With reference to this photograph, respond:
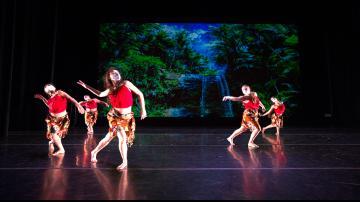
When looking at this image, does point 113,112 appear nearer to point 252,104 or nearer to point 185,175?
point 185,175

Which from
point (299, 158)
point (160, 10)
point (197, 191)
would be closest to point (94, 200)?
point (197, 191)

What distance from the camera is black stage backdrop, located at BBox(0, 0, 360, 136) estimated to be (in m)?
9.23

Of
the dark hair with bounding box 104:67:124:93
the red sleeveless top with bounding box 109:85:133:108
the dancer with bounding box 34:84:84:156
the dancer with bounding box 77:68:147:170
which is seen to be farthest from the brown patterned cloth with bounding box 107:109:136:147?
the dancer with bounding box 34:84:84:156

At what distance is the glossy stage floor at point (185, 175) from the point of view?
2.49 meters

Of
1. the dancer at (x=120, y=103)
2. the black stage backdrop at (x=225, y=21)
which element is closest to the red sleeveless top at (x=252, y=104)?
the dancer at (x=120, y=103)

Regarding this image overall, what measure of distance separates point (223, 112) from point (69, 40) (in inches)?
264

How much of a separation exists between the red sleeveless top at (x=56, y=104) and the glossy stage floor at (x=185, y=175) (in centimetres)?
79

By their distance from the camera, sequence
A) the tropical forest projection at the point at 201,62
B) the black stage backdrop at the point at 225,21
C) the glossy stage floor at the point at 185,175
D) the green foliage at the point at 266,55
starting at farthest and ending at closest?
the green foliage at the point at 266,55
the tropical forest projection at the point at 201,62
the black stage backdrop at the point at 225,21
the glossy stage floor at the point at 185,175

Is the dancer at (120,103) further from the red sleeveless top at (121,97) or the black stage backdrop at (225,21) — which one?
the black stage backdrop at (225,21)

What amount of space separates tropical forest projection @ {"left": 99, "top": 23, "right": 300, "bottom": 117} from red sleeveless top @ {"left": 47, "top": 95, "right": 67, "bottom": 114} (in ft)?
19.5

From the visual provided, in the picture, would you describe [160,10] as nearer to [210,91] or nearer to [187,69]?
[187,69]

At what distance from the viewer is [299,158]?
4.25 metres

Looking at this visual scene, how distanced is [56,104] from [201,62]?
6.96 metres

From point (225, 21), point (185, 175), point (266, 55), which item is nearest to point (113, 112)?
point (185, 175)
